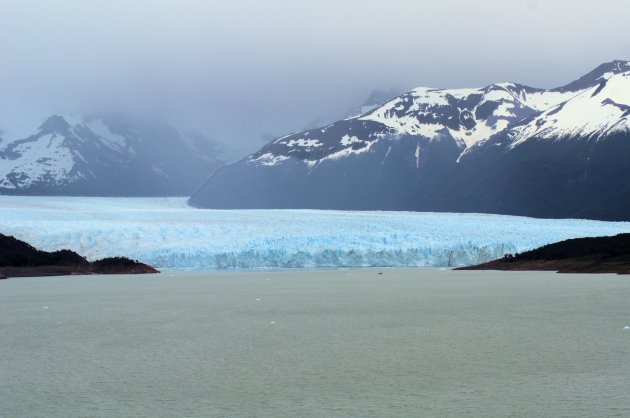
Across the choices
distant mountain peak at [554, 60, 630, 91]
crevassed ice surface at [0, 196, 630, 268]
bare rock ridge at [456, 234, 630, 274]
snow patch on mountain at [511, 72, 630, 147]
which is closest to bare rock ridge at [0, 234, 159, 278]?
crevassed ice surface at [0, 196, 630, 268]

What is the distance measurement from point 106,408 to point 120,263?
25.1m

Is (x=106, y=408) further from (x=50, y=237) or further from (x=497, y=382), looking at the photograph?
(x=50, y=237)

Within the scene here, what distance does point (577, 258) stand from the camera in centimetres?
2748

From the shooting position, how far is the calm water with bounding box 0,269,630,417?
568cm

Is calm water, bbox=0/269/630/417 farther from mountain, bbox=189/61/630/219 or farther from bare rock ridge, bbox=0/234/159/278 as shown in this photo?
mountain, bbox=189/61/630/219

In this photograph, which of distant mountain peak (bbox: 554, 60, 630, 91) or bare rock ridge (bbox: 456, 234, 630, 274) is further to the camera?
distant mountain peak (bbox: 554, 60, 630, 91)

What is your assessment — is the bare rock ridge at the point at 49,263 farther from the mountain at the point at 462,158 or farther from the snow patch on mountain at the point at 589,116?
the snow patch on mountain at the point at 589,116

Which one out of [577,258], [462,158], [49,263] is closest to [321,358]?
[577,258]

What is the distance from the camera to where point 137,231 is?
32.9m

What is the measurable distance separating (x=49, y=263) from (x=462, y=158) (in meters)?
98.4

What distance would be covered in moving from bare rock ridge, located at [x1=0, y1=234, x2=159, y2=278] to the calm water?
48.8ft

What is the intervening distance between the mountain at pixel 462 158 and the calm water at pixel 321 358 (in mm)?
79044

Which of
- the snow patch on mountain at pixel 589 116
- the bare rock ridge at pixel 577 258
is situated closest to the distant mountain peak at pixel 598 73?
the snow patch on mountain at pixel 589 116

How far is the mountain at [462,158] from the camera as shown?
98.6 m
